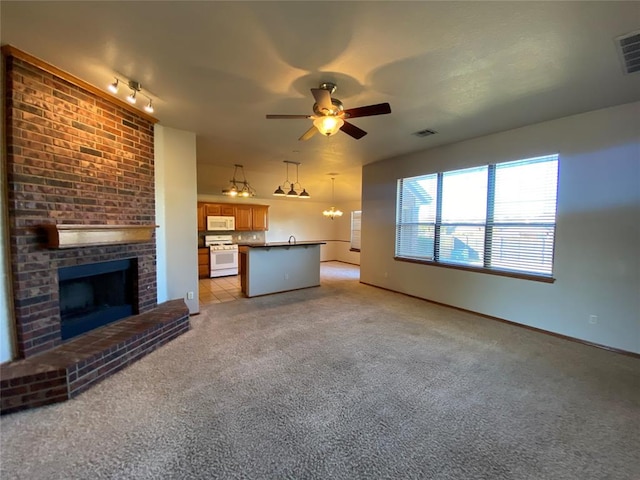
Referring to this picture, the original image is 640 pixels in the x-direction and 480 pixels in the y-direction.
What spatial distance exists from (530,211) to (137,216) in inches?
212

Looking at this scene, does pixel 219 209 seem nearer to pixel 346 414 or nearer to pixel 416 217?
pixel 416 217

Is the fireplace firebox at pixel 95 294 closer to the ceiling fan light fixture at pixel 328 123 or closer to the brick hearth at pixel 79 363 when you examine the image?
the brick hearth at pixel 79 363

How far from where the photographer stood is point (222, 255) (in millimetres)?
7512

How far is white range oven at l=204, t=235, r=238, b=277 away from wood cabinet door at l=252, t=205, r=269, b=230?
95 centimetres

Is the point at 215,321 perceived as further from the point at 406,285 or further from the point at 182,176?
the point at 406,285

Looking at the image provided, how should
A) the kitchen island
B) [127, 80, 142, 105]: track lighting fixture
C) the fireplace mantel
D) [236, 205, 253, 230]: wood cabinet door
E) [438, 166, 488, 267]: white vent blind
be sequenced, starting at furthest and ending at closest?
[236, 205, 253, 230]: wood cabinet door → the kitchen island → [438, 166, 488, 267]: white vent blind → [127, 80, 142, 105]: track lighting fixture → the fireplace mantel

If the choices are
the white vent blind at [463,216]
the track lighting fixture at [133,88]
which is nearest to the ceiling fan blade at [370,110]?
the track lighting fixture at [133,88]

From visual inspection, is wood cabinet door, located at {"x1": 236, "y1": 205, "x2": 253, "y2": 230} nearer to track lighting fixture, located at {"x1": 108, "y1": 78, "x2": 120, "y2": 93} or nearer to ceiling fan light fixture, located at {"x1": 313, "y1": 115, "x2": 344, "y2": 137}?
track lighting fixture, located at {"x1": 108, "y1": 78, "x2": 120, "y2": 93}

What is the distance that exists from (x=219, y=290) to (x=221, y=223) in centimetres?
235

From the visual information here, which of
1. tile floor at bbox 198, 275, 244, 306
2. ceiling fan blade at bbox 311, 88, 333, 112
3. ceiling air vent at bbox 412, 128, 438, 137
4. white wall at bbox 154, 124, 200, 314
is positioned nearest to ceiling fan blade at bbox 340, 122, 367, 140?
ceiling fan blade at bbox 311, 88, 333, 112

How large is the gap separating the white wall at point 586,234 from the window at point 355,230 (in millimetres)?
5577

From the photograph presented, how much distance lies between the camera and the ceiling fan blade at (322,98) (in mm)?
2246

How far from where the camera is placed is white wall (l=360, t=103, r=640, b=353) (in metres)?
3.04

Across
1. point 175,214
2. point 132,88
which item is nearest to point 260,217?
point 175,214
